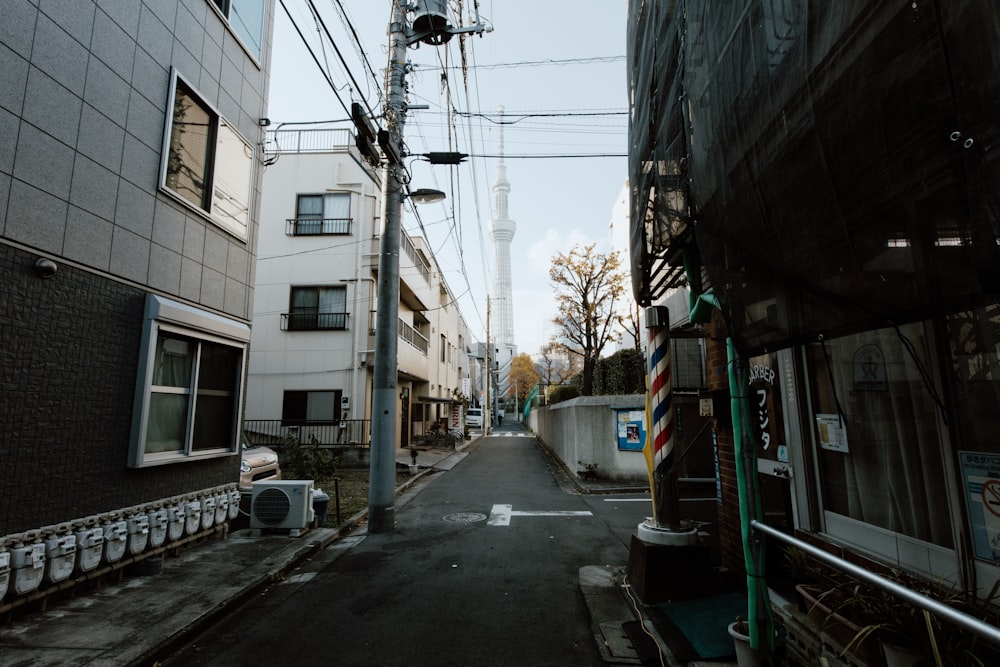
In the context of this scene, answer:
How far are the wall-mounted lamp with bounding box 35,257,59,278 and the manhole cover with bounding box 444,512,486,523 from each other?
19.3 ft

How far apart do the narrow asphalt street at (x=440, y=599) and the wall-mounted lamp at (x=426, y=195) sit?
5452mm

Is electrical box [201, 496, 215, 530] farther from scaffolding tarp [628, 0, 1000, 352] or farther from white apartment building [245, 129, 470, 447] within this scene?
white apartment building [245, 129, 470, 447]

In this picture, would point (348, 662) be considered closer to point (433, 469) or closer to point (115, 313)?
point (115, 313)

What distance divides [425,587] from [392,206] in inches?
222

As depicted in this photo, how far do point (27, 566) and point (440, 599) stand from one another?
324 centimetres

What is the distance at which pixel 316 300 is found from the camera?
1595 cm

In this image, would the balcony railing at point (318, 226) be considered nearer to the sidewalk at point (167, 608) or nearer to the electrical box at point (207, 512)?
the electrical box at point (207, 512)

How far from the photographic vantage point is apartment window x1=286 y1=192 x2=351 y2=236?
53.0ft

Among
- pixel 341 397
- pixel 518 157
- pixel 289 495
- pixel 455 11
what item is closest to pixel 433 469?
pixel 341 397

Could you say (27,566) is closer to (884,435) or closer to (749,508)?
(749,508)

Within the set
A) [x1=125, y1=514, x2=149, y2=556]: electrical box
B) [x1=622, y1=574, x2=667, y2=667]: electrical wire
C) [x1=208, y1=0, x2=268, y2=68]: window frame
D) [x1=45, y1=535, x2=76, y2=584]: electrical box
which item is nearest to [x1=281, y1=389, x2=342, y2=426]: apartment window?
[x1=208, y1=0, x2=268, y2=68]: window frame

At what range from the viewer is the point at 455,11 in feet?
27.5

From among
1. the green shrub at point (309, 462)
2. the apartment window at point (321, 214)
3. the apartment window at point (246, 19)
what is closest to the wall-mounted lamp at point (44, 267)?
the apartment window at point (246, 19)

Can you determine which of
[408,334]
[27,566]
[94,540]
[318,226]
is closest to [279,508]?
[94,540]
